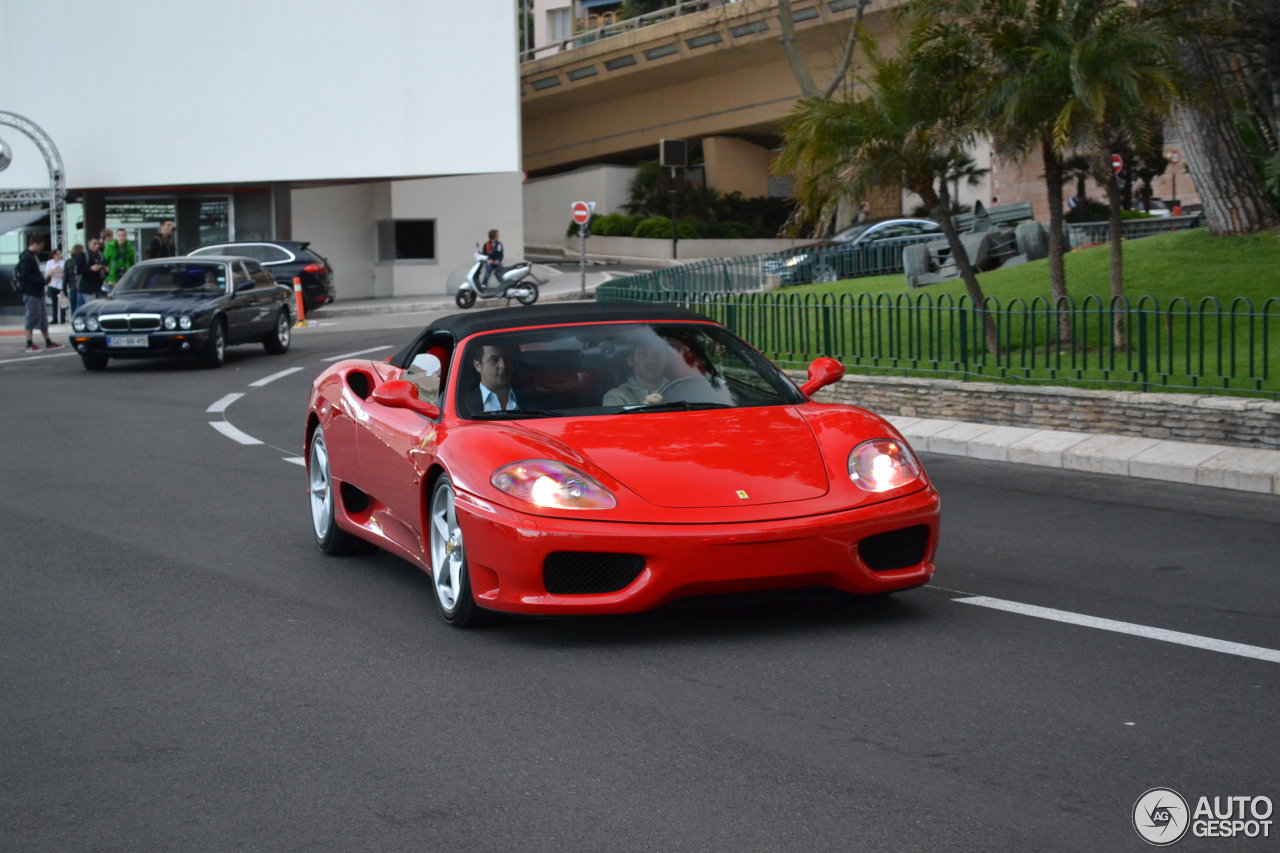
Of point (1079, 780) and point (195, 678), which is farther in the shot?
point (195, 678)

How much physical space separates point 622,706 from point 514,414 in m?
1.86

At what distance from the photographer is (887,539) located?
6.18 m

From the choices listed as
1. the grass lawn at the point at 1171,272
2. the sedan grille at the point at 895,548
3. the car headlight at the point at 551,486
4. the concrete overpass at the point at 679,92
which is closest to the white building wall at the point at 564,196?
the concrete overpass at the point at 679,92

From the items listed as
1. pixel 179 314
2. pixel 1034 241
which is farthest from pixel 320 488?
pixel 1034 241

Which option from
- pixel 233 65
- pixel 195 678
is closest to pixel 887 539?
pixel 195 678

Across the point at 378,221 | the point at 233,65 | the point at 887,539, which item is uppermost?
the point at 233,65

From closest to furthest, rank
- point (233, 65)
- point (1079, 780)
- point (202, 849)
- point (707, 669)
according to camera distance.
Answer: point (202, 849), point (1079, 780), point (707, 669), point (233, 65)

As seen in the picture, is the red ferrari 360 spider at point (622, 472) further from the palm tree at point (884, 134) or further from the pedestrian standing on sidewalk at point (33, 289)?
the pedestrian standing on sidewalk at point (33, 289)

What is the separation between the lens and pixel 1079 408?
1219cm

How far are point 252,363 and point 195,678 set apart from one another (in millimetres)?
17670

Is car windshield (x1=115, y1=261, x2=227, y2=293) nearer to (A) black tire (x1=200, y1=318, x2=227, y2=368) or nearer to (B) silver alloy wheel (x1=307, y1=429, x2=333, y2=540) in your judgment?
(A) black tire (x1=200, y1=318, x2=227, y2=368)

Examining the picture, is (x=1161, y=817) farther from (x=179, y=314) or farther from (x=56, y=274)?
(x=56, y=274)

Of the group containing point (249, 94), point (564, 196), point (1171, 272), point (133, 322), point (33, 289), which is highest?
point (249, 94)

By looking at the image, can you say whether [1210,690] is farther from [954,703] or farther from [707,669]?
[707,669]
